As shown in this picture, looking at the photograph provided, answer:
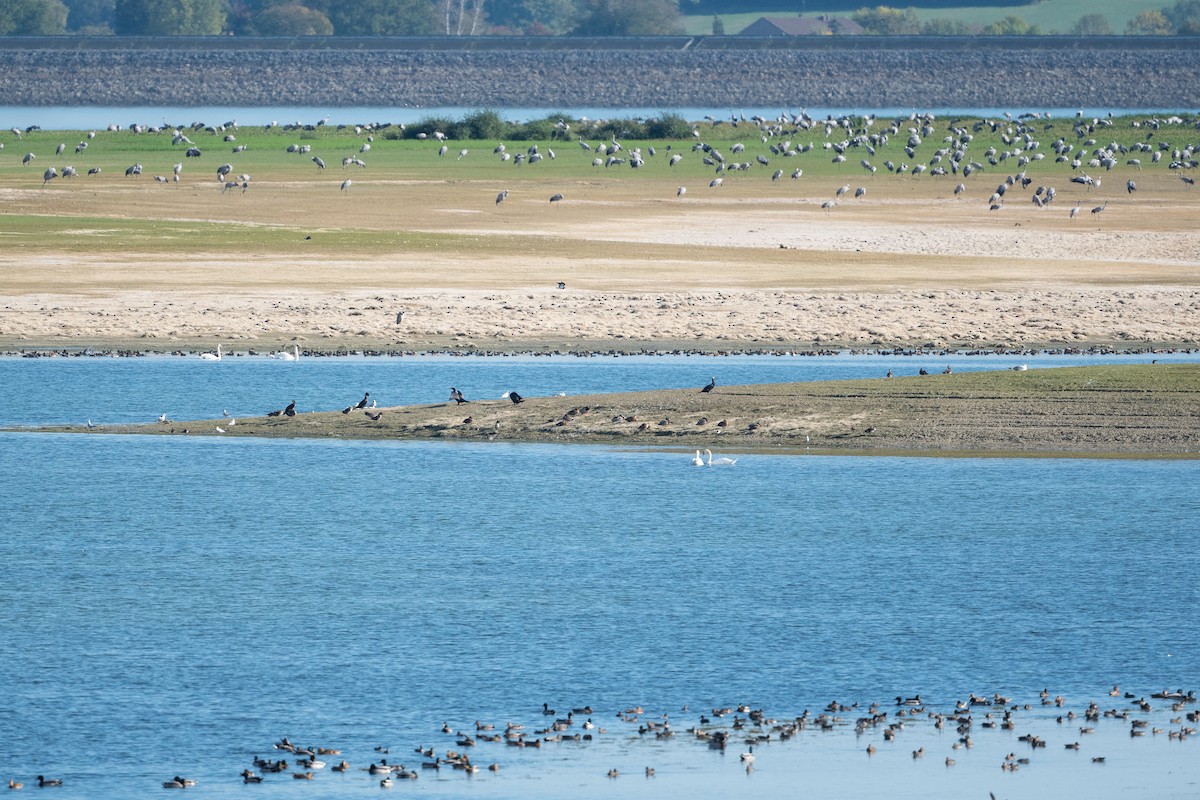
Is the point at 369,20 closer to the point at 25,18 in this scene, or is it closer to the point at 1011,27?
the point at 25,18

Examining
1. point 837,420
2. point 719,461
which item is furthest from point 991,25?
point 719,461

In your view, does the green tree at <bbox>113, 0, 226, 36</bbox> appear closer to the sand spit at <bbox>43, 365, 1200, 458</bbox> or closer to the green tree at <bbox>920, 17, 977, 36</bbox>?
the green tree at <bbox>920, 17, 977, 36</bbox>

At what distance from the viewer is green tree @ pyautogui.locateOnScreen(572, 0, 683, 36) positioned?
17412cm

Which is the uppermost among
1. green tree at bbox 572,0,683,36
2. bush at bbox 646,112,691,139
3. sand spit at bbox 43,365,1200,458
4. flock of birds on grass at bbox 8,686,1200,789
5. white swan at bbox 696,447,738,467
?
green tree at bbox 572,0,683,36

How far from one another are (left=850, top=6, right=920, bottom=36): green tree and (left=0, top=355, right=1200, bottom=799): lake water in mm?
160548

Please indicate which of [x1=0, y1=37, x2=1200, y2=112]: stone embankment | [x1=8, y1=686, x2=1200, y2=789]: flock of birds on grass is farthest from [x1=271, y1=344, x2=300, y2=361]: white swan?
[x1=0, y1=37, x2=1200, y2=112]: stone embankment

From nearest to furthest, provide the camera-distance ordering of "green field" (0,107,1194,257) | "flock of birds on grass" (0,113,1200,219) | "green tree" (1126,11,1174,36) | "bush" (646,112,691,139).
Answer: "green field" (0,107,1194,257), "flock of birds on grass" (0,113,1200,219), "bush" (646,112,691,139), "green tree" (1126,11,1174,36)

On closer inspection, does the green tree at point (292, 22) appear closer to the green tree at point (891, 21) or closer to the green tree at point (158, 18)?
the green tree at point (158, 18)

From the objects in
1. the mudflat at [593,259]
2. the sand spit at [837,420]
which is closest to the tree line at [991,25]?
the mudflat at [593,259]

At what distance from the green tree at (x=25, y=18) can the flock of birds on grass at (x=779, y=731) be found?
16488 cm

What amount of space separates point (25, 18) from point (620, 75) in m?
73.3

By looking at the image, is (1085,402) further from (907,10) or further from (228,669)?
(907,10)

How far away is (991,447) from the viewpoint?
27.6m

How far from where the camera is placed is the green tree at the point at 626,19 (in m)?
174
